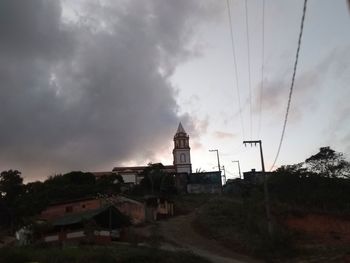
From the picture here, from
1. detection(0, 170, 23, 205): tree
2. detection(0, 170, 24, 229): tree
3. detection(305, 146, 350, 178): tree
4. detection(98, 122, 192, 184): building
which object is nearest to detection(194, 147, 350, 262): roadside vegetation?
detection(305, 146, 350, 178): tree

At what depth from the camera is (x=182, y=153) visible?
416ft

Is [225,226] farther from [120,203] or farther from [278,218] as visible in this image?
[120,203]

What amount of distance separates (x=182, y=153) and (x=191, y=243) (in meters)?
80.4

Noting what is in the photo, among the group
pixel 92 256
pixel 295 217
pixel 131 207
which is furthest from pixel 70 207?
pixel 92 256

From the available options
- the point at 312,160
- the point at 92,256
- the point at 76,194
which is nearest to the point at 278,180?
the point at 312,160

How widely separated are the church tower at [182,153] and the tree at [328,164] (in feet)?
173

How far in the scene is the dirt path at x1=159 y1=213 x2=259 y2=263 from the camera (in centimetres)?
3897

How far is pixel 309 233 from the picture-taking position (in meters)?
49.9

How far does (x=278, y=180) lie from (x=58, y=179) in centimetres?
3822

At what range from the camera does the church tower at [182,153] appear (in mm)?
124312

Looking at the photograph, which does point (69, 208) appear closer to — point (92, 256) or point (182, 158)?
point (92, 256)

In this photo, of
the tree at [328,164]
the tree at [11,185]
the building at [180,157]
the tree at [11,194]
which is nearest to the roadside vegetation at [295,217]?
the tree at [328,164]

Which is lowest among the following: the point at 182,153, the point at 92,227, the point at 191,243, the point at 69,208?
the point at 191,243

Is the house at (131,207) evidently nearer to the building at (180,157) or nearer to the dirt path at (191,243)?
the dirt path at (191,243)
